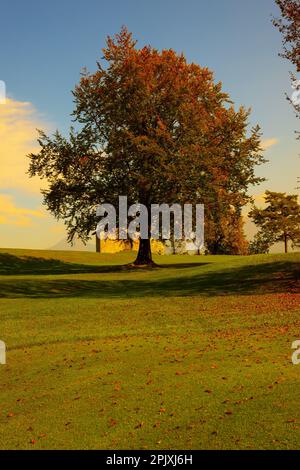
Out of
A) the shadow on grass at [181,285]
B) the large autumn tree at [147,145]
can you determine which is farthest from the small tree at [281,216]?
the shadow on grass at [181,285]

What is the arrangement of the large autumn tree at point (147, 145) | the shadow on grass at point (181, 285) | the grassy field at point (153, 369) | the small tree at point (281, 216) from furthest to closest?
the small tree at point (281, 216) < the large autumn tree at point (147, 145) < the shadow on grass at point (181, 285) < the grassy field at point (153, 369)

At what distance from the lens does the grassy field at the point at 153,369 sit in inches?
368

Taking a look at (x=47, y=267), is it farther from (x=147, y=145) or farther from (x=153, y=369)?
(x=153, y=369)

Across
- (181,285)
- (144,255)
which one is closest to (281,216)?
(144,255)

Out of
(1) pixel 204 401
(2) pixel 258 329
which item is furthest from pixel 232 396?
(2) pixel 258 329

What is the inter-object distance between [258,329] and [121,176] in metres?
28.5

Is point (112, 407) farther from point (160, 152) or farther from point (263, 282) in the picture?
point (160, 152)

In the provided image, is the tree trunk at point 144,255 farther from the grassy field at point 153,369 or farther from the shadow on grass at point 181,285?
the grassy field at point 153,369

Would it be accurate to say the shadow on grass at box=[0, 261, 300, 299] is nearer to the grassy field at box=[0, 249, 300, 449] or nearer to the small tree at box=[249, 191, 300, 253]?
the grassy field at box=[0, 249, 300, 449]

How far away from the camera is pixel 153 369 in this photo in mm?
13516

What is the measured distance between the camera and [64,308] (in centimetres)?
2470

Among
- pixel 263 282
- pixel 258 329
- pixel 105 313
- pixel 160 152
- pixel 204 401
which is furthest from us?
pixel 160 152

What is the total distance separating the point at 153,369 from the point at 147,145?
31.5 metres

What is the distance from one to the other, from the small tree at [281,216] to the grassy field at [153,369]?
43.7m
